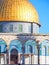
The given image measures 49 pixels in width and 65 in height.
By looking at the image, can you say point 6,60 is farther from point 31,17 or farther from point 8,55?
point 31,17

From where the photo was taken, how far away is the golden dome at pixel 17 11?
46.4 metres

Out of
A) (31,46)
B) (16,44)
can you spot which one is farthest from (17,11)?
(31,46)

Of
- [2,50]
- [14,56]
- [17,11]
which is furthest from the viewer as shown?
[17,11]

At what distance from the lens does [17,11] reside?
46.8 m

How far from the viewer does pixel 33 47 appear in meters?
43.6

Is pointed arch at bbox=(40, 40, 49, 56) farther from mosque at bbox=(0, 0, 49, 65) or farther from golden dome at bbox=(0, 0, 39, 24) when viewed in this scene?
golden dome at bbox=(0, 0, 39, 24)

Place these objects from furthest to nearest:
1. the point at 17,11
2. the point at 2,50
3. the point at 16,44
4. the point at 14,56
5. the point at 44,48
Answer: the point at 17,11, the point at 14,56, the point at 16,44, the point at 44,48, the point at 2,50

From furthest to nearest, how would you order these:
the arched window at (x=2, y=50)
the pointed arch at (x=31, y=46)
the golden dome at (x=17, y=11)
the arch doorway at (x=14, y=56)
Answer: the golden dome at (x=17, y=11) → the arch doorway at (x=14, y=56) → the pointed arch at (x=31, y=46) → the arched window at (x=2, y=50)

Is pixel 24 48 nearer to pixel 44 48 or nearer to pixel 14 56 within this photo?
pixel 14 56

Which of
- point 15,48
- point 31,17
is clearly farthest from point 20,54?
point 31,17

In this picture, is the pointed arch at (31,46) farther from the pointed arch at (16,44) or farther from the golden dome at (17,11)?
the golden dome at (17,11)

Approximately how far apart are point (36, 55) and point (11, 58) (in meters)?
2.66

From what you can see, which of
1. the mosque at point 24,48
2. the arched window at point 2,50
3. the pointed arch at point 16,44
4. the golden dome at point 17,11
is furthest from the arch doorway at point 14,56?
the golden dome at point 17,11

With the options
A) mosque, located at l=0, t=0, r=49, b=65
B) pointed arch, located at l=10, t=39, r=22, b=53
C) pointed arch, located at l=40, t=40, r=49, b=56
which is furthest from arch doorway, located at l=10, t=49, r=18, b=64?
pointed arch, located at l=40, t=40, r=49, b=56
